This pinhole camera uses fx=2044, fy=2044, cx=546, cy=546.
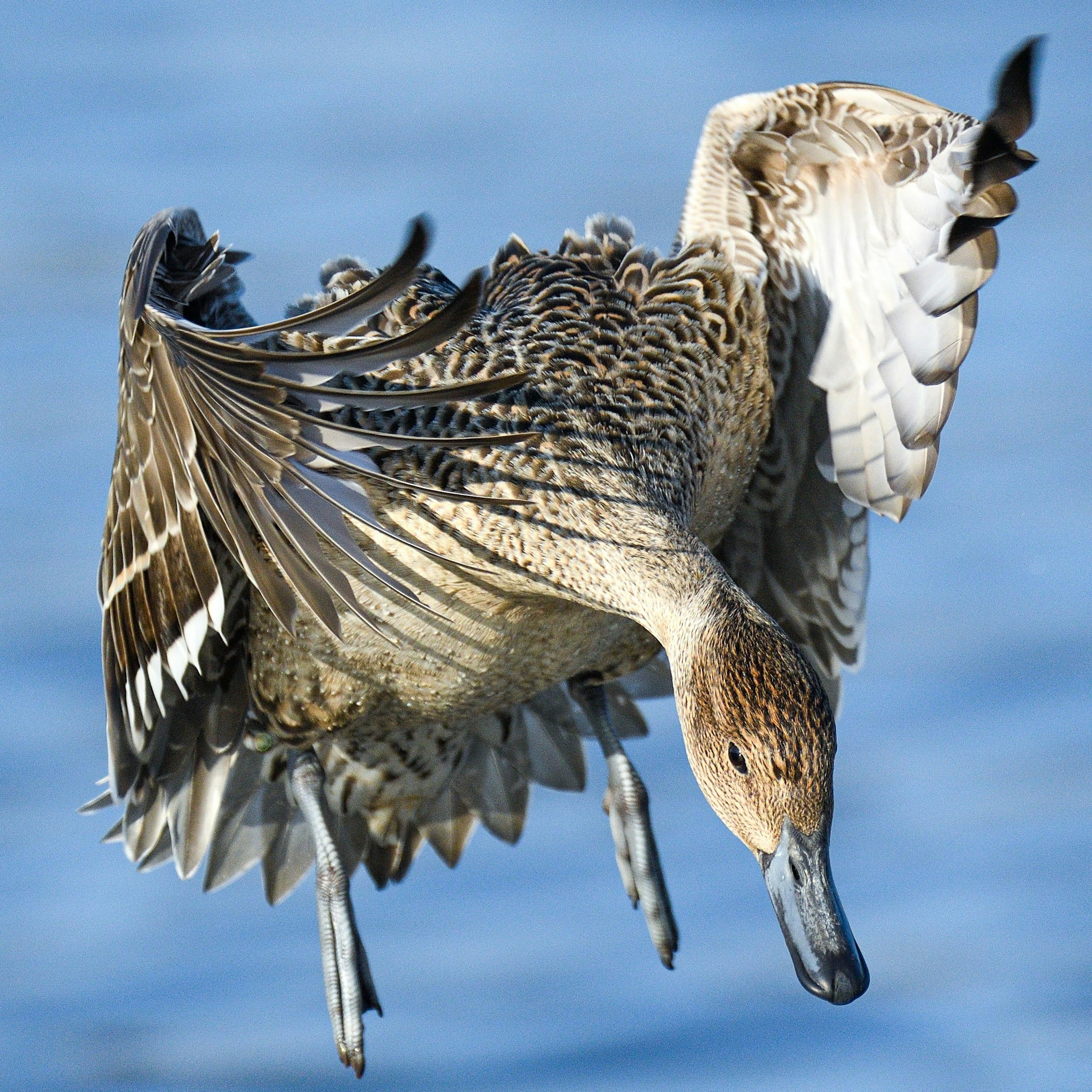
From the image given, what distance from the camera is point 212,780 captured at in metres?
7.83

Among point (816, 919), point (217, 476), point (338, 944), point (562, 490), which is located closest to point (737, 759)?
point (816, 919)

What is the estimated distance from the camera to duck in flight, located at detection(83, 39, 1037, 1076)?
5746 mm

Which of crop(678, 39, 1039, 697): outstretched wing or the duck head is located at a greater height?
crop(678, 39, 1039, 697): outstretched wing

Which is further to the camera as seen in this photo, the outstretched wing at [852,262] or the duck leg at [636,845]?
the duck leg at [636,845]

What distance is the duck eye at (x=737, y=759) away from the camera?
597 cm

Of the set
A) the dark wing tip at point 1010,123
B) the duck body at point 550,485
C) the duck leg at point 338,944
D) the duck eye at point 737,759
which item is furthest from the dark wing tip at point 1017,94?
the duck leg at point 338,944

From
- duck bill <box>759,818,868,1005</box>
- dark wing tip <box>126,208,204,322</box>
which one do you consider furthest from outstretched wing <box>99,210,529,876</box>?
duck bill <box>759,818,868,1005</box>

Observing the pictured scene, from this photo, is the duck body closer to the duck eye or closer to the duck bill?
the duck eye

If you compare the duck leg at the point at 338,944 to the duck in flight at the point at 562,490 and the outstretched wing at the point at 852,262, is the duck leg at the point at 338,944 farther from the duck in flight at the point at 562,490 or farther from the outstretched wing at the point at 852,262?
the outstretched wing at the point at 852,262

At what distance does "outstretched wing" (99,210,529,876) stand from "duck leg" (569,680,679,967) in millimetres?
1455

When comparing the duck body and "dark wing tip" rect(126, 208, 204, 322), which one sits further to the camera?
the duck body

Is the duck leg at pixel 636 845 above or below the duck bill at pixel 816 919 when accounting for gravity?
above

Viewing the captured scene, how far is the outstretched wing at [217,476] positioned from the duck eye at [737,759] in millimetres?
1132

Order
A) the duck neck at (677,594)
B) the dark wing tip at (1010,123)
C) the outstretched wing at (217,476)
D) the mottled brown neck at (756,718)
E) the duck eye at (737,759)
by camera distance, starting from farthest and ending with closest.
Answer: the duck neck at (677,594), the duck eye at (737,759), the mottled brown neck at (756,718), the dark wing tip at (1010,123), the outstretched wing at (217,476)
